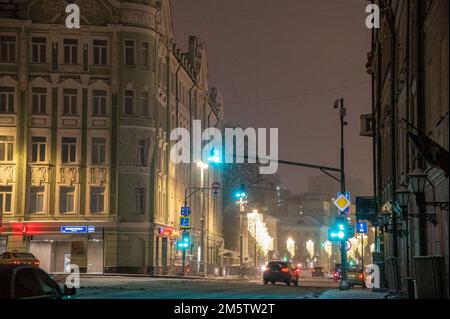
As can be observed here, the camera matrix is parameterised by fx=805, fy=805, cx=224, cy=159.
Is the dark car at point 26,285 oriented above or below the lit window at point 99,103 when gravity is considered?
below

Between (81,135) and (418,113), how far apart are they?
41.7 metres

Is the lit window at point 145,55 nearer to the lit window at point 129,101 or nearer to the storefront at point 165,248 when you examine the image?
the lit window at point 129,101

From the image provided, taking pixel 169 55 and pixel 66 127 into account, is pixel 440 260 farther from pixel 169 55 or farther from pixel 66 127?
pixel 169 55

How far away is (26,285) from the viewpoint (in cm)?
1259

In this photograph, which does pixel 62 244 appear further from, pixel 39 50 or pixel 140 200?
pixel 39 50

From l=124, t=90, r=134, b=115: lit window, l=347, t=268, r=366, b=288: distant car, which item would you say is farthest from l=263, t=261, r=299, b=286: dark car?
l=124, t=90, r=134, b=115: lit window

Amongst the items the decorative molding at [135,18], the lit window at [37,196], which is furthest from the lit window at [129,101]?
the lit window at [37,196]

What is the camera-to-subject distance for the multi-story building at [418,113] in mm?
20031

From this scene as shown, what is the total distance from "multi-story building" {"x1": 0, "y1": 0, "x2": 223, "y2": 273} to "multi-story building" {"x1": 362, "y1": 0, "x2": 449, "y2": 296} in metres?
26.0

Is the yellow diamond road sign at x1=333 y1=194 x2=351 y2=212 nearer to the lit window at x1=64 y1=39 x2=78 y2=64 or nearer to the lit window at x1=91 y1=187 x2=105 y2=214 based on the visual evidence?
the lit window at x1=91 y1=187 x2=105 y2=214

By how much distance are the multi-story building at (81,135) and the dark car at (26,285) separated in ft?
156

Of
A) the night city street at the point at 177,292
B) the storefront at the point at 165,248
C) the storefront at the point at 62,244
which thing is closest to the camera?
the night city street at the point at 177,292

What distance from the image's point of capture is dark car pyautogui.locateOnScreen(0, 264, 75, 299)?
12.2 meters
